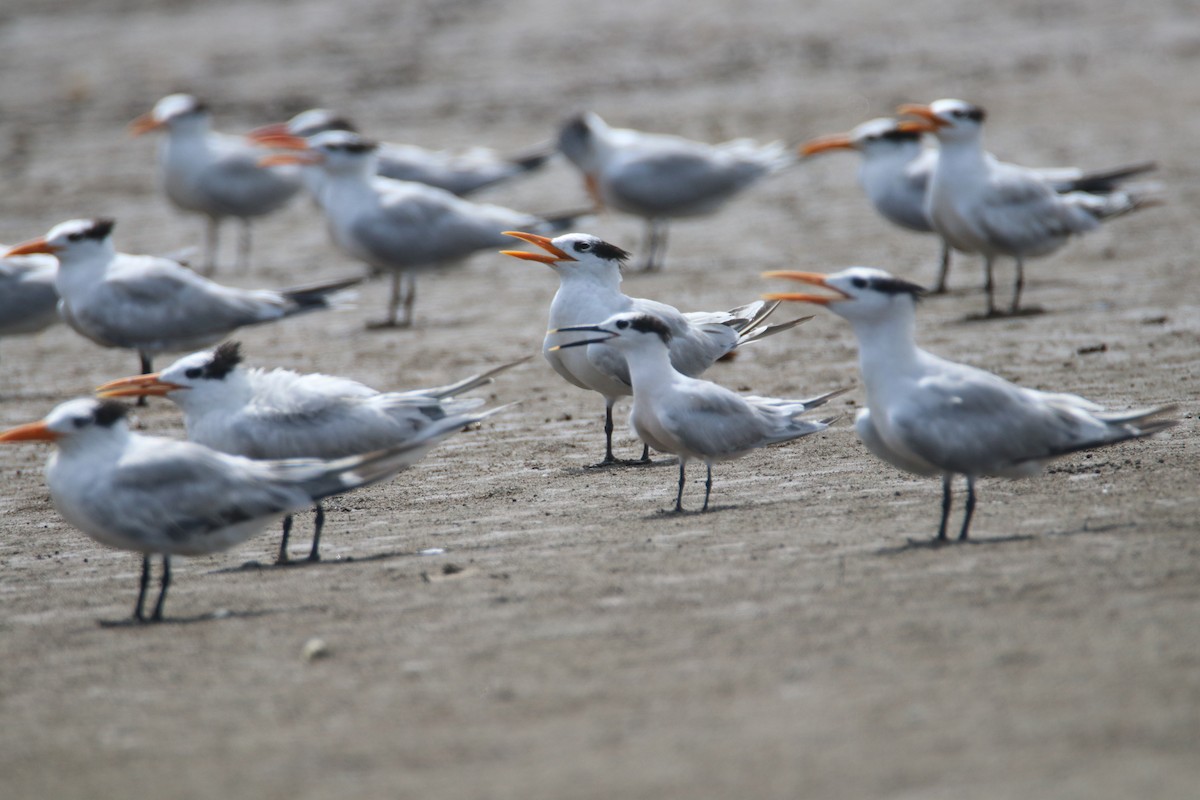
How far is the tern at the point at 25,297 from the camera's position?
10.3 meters

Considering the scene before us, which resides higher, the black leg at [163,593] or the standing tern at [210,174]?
the black leg at [163,593]

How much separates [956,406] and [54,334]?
8933mm

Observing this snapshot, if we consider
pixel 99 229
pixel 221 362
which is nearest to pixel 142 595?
pixel 221 362

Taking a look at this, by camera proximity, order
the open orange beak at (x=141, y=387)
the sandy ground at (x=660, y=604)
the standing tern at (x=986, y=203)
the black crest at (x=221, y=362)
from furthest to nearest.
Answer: the standing tern at (x=986, y=203), the black crest at (x=221, y=362), the open orange beak at (x=141, y=387), the sandy ground at (x=660, y=604)

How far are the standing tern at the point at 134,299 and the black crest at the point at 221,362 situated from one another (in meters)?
3.63

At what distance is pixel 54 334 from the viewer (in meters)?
12.3

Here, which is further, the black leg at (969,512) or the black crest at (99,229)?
the black crest at (99,229)

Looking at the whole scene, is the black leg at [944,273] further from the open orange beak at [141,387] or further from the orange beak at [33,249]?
the open orange beak at [141,387]

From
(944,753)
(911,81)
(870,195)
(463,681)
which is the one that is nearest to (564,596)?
(463,681)

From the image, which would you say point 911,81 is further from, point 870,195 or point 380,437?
point 380,437

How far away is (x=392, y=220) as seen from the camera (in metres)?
12.1

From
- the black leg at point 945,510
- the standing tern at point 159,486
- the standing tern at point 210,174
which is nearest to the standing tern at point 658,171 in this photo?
the standing tern at point 210,174

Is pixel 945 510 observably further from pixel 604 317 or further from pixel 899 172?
pixel 899 172

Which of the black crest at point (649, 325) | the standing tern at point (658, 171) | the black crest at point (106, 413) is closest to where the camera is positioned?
the black crest at point (106, 413)
